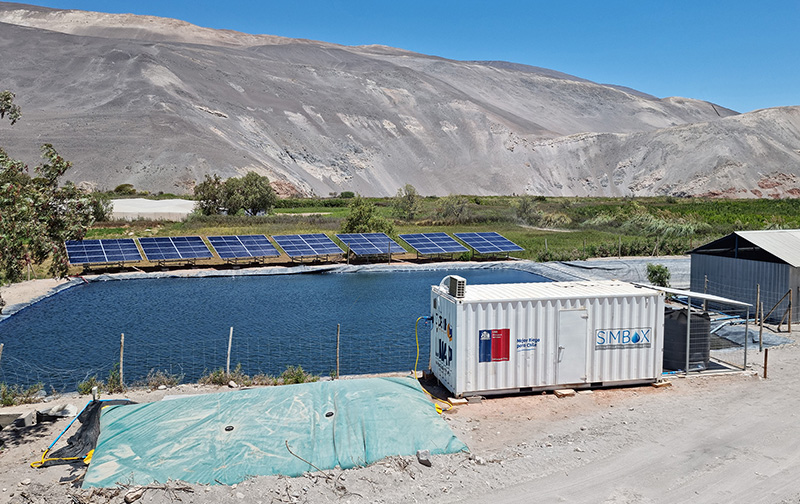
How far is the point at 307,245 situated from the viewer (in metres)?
41.8

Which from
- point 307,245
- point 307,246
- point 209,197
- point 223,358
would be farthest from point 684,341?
point 209,197

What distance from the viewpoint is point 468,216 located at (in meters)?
64.9

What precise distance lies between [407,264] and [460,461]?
2962cm

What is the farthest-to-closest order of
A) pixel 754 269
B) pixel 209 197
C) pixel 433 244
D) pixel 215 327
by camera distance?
pixel 209 197 < pixel 433 244 < pixel 215 327 < pixel 754 269

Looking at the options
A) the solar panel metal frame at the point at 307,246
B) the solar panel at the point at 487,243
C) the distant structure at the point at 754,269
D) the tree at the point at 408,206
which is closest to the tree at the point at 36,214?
the distant structure at the point at 754,269

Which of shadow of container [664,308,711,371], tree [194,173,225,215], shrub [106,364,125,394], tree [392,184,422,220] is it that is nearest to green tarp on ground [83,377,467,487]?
shrub [106,364,125,394]

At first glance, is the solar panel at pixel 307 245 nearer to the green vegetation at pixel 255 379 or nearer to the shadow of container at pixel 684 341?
the green vegetation at pixel 255 379

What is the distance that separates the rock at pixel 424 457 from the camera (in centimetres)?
1110

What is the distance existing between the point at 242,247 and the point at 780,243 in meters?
29.8

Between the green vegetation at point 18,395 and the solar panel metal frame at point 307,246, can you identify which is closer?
the green vegetation at point 18,395

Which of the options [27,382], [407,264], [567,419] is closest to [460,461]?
[567,419]

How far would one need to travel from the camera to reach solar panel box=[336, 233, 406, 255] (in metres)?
41.4

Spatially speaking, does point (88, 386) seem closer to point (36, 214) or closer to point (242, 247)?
point (36, 214)

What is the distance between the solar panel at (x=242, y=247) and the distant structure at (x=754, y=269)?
25.2m
